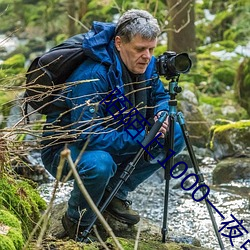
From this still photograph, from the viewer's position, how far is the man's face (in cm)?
340

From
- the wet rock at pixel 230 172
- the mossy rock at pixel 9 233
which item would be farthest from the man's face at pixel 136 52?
the wet rock at pixel 230 172

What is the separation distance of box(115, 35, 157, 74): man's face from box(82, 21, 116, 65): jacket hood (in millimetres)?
62

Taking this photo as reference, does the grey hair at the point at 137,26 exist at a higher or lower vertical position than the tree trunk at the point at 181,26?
higher

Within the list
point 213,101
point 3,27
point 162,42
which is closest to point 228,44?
point 162,42

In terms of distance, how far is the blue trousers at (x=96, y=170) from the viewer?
10.7 ft

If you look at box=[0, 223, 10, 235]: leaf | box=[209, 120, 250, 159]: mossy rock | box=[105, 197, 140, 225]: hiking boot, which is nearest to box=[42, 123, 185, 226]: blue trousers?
box=[105, 197, 140, 225]: hiking boot

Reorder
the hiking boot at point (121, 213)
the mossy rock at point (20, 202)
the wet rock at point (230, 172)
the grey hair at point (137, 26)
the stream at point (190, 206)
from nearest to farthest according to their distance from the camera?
the mossy rock at point (20, 202), the grey hair at point (137, 26), the hiking boot at point (121, 213), the stream at point (190, 206), the wet rock at point (230, 172)

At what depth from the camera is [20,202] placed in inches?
124

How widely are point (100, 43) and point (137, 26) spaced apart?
0.23 m

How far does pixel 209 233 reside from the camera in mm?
4703

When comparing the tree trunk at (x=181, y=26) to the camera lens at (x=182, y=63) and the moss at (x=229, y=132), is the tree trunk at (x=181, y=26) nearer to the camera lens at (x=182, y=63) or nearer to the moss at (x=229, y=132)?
the moss at (x=229, y=132)

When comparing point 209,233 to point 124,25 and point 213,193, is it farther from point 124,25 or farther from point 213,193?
point 124,25

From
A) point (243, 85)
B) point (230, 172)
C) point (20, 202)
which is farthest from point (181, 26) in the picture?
point (20, 202)

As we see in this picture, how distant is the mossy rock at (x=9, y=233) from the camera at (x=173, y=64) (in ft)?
3.84
